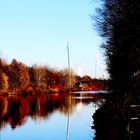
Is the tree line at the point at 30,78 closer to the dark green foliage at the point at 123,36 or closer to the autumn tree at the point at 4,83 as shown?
the autumn tree at the point at 4,83

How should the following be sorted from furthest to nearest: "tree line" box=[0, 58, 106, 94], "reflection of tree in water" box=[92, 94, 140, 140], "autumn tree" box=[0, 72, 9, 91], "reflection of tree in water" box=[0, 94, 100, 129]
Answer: "tree line" box=[0, 58, 106, 94], "autumn tree" box=[0, 72, 9, 91], "reflection of tree in water" box=[0, 94, 100, 129], "reflection of tree in water" box=[92, 94, 140, 140]

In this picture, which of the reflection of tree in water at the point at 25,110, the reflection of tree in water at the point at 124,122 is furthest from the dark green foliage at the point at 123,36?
the reflection of tree in water at the point at 25,110

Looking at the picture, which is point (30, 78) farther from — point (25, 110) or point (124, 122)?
point (124, 122)

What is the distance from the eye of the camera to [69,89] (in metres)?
122

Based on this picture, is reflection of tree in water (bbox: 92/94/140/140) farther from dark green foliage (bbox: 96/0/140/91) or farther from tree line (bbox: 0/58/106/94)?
tree line (bbox: 0/58/106/94)

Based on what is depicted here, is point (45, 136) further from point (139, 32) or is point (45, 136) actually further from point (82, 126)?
point (139, 32)

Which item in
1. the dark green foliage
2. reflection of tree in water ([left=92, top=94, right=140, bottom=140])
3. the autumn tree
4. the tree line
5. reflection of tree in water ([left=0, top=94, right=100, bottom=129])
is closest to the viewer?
reflection of tree in water ([left=92, top=94, right=140, bottom=140])

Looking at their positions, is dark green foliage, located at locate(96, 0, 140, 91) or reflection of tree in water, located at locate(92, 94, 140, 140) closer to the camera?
reflection of tree in water, located at locate(92, 94, 140, 140)

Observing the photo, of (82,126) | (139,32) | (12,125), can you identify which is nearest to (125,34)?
(139,32)

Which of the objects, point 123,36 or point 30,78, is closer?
point 123,36

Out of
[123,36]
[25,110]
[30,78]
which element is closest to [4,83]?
[30,78]

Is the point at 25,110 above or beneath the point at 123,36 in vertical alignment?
beneath

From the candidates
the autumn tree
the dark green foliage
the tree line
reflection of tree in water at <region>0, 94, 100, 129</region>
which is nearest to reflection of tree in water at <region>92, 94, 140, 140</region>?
the dark green foliage

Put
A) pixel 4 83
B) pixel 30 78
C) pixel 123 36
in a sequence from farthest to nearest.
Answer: pixel 30 78, pixel 4 83, pixel 123 36
